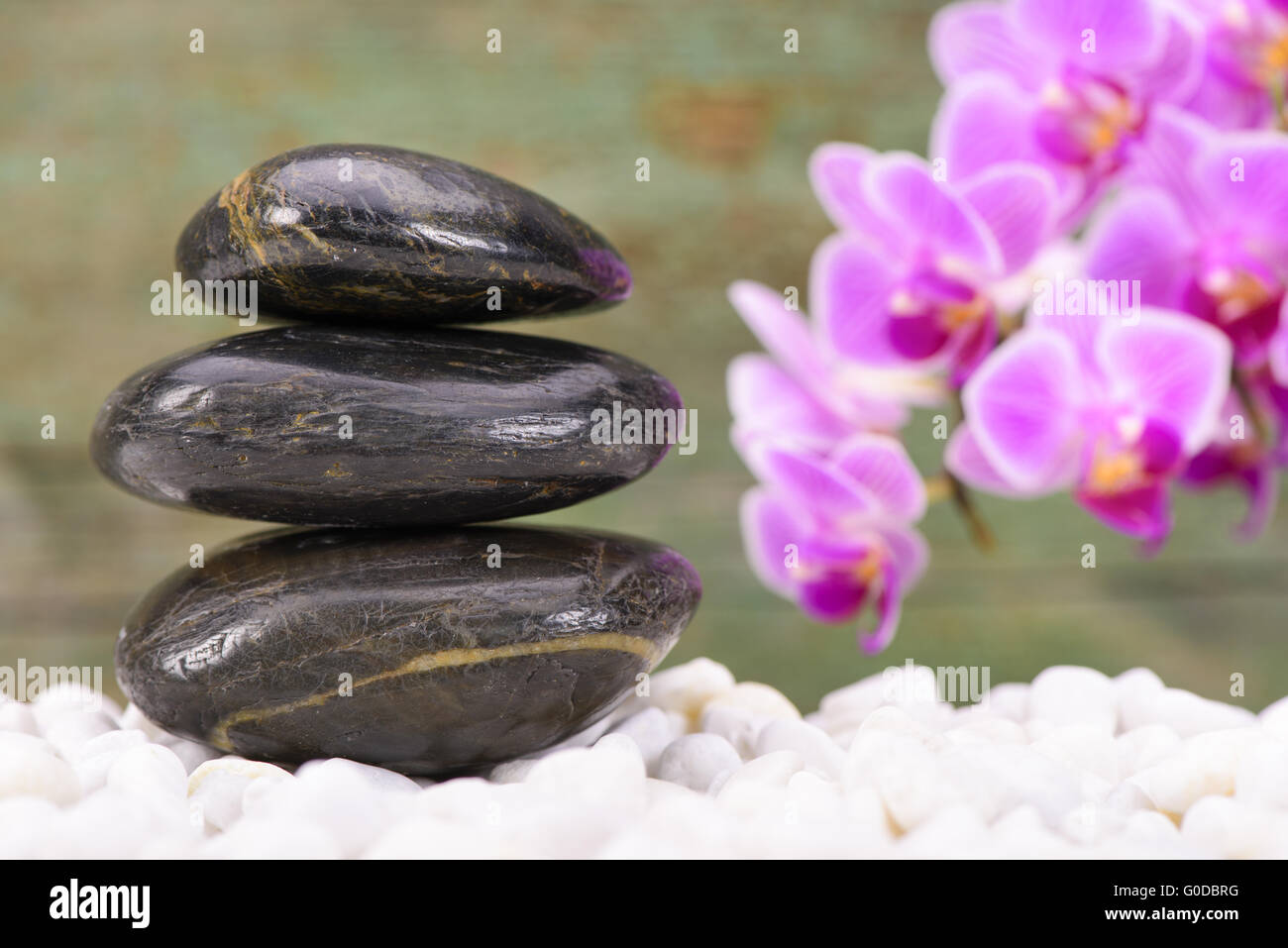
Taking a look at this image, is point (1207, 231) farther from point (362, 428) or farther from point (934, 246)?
point (362, 428)

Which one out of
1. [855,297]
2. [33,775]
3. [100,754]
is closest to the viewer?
[33,775]

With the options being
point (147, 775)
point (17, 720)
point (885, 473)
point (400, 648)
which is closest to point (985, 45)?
point (885, 473)

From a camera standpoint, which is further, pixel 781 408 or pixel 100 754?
pixel 781 408

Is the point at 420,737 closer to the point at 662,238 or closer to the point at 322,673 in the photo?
the point at 322,673

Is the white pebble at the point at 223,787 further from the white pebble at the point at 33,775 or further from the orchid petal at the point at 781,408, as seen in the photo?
the orchid petal at the point at 781,408

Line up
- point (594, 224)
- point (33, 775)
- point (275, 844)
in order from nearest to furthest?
point (275, 844) < point (33, 775) < point (594, 224)

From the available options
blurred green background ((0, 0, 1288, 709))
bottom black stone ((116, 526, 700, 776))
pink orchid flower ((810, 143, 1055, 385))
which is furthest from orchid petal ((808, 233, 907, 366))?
blurred green background ((0, 0, 1288, 709))

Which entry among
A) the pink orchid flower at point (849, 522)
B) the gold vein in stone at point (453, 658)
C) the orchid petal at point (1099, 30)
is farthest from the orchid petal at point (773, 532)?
the orchid petal at point (1099, 30)
